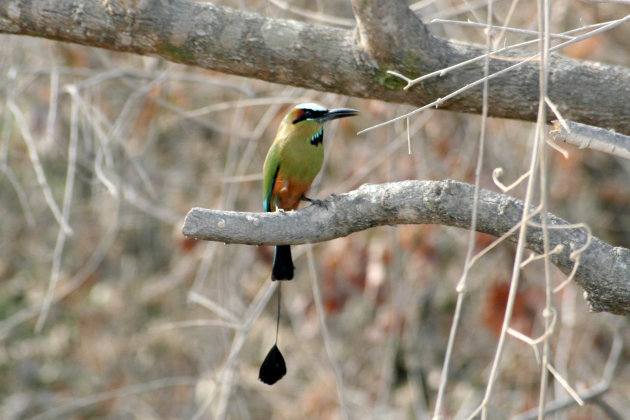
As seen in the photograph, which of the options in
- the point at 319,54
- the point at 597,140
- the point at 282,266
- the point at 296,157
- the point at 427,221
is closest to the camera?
the point at 597,140

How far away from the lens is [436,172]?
4.61 m

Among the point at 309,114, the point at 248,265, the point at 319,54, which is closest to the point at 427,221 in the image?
the point at 319,54

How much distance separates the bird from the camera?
3.23 metres

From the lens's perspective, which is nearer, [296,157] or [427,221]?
[427,221]

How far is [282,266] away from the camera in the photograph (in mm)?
2852

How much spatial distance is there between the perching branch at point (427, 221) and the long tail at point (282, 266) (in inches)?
30.5

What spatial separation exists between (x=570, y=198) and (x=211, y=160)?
2.70 meters

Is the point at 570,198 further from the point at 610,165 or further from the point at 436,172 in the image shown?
the point at 436,172

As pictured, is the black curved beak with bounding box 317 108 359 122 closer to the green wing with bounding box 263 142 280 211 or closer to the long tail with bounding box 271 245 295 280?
the green wing with bounding box 263 142 280 211

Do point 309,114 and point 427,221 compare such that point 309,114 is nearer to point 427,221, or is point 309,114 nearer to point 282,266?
point 282,266

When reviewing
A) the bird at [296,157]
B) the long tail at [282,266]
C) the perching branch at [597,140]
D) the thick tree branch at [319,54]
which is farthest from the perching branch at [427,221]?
the bird at [296,157]

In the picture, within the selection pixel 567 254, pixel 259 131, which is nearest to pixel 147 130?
pixel 259 131

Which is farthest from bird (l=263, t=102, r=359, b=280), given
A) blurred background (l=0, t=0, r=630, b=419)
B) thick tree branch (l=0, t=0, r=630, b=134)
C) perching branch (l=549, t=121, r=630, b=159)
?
perching branch (l=549, t=121, r=630, b=159)

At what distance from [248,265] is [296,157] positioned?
2.19 meters
